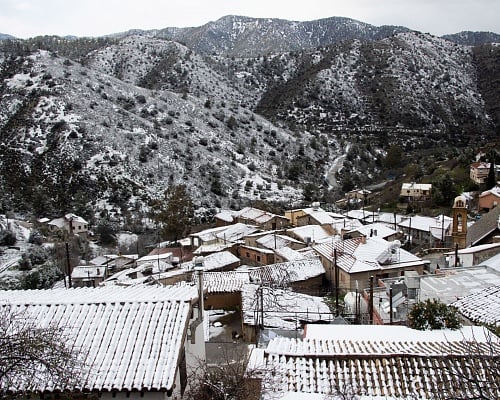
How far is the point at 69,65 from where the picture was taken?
71062 millimetres

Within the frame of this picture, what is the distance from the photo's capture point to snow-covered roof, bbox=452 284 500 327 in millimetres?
9289

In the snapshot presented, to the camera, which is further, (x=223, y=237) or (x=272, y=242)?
(x=223, y=237)

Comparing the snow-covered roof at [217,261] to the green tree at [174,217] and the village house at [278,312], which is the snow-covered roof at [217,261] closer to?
the village house at [278,312]

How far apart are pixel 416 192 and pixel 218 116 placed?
3600 cm

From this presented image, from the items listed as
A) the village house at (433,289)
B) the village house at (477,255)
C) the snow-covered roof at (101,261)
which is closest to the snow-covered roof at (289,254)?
the village house at (477,255)

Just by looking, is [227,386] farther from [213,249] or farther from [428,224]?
[428,224]

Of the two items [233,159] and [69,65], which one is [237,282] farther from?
[69,65]

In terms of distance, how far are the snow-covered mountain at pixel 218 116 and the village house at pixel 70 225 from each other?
382cm

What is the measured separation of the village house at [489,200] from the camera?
3684 cm

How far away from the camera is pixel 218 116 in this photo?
76438 mm

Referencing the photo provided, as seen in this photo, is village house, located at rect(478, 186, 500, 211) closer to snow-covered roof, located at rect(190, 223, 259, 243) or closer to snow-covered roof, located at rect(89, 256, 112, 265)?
snow-covered roof, located at rect(190, 223, 259, 243)

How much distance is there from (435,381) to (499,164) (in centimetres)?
5206

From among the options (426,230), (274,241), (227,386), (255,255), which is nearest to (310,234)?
(274,241)

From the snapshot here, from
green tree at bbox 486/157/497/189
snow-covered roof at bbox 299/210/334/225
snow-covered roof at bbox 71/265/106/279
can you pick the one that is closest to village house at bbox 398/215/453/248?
snow-covered roof at bbox 299/210/334/225
